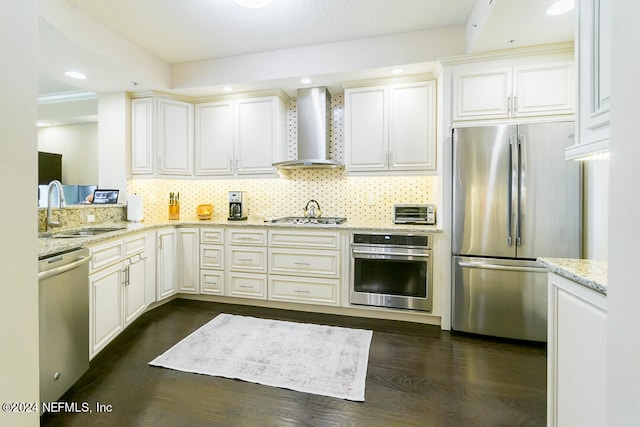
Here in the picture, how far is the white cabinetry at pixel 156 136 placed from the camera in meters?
3.67

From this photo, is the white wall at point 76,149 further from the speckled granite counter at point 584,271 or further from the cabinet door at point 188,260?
the speckled granite counter at point 584,271

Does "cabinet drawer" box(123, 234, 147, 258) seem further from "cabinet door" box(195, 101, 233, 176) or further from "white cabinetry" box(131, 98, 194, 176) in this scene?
"cabinet door" box(195, 101, 233, 176)

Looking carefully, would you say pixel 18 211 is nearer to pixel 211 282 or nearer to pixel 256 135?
pixel 211 282

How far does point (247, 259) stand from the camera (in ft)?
11.2

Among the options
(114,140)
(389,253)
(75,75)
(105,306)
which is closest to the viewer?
(105,306)

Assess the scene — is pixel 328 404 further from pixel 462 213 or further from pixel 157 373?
pixel 462 213

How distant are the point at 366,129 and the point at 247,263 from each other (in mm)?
2022

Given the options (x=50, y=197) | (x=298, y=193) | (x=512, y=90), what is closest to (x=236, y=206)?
(x=298, y=193)

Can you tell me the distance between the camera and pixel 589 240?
8.03 ft

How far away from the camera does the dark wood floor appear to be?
1659 mm

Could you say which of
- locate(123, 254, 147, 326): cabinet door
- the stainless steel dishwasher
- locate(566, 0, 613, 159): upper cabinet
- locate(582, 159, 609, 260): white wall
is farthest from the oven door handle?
the stainless steel dishwasher

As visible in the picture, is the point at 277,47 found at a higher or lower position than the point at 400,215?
higher

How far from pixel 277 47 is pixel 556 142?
2822 millimetres

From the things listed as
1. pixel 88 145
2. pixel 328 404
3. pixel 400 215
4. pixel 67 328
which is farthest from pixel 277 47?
pixel 88 145
